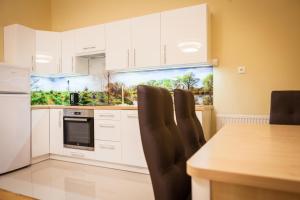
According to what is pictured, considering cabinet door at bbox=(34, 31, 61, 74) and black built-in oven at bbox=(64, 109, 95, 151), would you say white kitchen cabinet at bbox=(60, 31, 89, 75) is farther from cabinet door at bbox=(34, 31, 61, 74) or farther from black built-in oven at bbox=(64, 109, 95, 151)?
black built-in oven at bbox=(64, 109, 95, 151)

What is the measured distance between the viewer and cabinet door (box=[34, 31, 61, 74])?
3916 mm

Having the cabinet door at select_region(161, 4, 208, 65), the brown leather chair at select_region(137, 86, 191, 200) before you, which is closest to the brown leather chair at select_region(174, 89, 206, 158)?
the brown leather chair at select_region(137, 86, 191, 200)

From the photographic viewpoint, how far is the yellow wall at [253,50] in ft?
9.27

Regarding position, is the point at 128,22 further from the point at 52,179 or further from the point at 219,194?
the point at 219,194

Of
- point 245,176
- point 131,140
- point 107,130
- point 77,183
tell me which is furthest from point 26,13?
point 245,176

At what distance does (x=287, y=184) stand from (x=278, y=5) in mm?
3050

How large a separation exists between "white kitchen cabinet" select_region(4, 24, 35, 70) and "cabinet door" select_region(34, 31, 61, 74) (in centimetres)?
10

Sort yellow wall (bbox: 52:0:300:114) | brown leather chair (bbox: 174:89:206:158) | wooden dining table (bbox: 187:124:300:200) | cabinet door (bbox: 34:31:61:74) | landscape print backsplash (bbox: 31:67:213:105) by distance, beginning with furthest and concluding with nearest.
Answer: cabinet door (bbox: 34:31:61:74)
landscape print backsplash (bbox: 31:67:213:105)
yellow wall (bbox: 52:0:300:114)
brown leather chair (bbox: 174:89:206:158)
wooden dining table (bbox: 187:124:300:200)

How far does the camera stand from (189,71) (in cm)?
335

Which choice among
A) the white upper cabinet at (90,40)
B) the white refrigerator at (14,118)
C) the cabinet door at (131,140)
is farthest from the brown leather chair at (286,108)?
the white refrigerator at (14,118)

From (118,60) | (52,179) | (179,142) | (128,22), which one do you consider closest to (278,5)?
(128,22)

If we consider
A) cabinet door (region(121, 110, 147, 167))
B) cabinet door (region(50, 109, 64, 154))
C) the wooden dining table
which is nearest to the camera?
the wooden dining table

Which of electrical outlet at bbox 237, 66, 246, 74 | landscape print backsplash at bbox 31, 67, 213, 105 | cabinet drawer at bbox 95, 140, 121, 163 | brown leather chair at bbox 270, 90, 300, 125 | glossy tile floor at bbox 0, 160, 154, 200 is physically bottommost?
glossy tile floor at bbox 0, 160, 154, 200

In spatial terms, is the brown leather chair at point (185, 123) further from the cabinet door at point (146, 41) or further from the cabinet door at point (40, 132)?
the cabinet door at point (40, 132)
